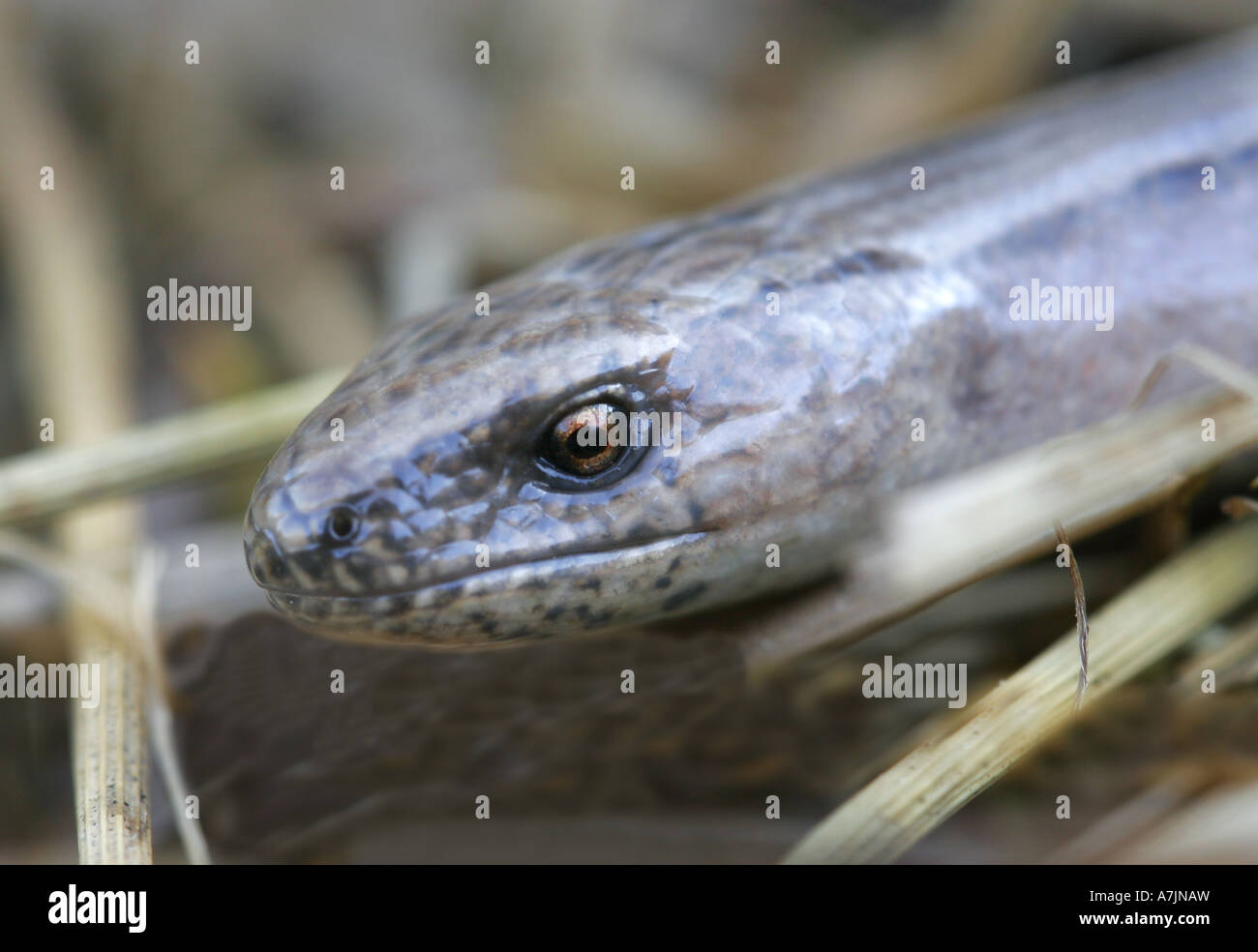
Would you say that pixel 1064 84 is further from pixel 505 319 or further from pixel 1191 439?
pixel 505 319

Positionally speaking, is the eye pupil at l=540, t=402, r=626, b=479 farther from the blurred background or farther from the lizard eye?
the blurred background

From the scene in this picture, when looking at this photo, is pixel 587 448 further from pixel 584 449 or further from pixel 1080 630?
pixel 1080 630

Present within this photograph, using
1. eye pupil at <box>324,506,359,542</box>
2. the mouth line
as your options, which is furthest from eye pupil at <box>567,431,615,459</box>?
eye pupil at <box>324,506,359,542</box>

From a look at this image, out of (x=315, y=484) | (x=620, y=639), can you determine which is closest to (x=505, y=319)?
(x=315, y=484)

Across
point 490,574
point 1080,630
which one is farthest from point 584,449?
point 1080,630

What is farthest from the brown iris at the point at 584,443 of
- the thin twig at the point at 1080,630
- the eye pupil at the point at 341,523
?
the thin twig at the point at 1080,630

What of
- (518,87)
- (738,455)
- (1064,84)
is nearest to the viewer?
(738,455)

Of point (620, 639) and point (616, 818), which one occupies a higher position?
point (620, 639)

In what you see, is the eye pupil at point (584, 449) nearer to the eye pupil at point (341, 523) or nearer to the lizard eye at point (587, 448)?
the lizard eye at point (587, 448)
